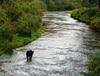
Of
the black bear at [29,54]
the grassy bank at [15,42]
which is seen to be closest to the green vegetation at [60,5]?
the grassy bank at [15,42]

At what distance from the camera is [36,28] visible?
62844 mm

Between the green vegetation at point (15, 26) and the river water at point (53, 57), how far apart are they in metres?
1.47

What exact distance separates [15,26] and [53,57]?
1795 centimetres

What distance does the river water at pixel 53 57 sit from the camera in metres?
32.3

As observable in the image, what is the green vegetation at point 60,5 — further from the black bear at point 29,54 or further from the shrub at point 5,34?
the black bear at point 29,54

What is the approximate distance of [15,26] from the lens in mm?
55188

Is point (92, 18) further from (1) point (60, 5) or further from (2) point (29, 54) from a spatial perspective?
(1) point (60, 5)

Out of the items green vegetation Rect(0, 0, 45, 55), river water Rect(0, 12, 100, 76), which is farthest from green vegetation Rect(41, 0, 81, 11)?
river water Rect(0, 12, 100, 76)

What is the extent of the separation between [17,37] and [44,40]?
4.92 metres

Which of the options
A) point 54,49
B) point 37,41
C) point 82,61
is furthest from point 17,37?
point 82,61

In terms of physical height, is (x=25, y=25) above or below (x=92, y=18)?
above

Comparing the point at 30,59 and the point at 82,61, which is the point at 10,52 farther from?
the point at 82,61

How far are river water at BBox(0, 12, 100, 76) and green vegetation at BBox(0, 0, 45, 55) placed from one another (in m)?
1.47

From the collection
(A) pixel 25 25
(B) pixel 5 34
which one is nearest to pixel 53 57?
(B) pixel 5 34
